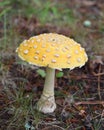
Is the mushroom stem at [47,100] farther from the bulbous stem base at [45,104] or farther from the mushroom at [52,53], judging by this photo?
the mushroom at [52,53]

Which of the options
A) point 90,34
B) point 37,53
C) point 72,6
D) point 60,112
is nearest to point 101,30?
point 90,34

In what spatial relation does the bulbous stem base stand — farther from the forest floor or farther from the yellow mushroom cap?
the yellow mushroom cap

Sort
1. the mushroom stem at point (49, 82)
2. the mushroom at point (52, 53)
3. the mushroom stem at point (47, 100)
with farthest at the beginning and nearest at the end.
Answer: the mushroom stem at point (47, 100), the mushroom stem at point (49, 82), the mushroom at point (52, 53)

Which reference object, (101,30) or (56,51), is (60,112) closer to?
(56,51)

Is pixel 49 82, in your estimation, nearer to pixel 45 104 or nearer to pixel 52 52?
pixel 45 104

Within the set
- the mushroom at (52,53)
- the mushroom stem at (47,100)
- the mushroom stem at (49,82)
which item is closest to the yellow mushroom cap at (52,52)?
the mushroom at (52,53)

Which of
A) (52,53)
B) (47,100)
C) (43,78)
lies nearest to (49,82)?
(47,100)

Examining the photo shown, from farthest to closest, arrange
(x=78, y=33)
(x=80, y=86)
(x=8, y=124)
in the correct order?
(x=78, y=33) → (x=80, y=86) → (x=8, y=124)
